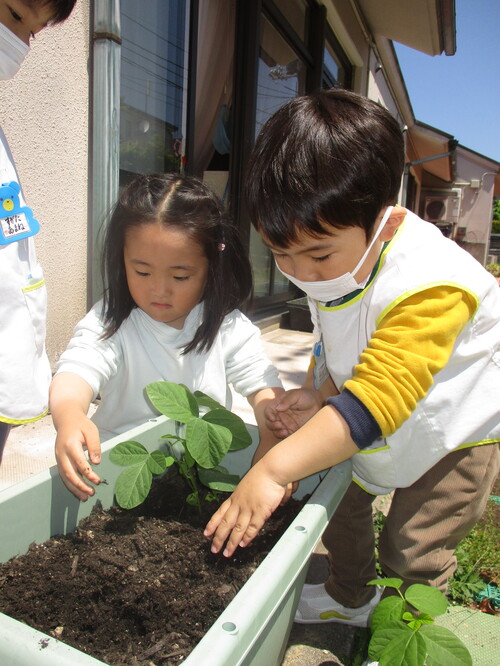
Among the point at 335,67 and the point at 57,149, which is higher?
the point at 335,67

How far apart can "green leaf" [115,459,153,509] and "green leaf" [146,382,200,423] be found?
0.11 meters

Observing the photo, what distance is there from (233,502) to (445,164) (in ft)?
51.3

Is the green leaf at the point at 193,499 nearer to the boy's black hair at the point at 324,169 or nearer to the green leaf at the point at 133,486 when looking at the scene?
the green leaf at the point at 133,486

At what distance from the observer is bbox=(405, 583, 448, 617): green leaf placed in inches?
31.6

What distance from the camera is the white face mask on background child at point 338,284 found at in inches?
37.4

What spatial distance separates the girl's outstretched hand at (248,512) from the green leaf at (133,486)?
5.6 inches

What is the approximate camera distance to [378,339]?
88 centimetres

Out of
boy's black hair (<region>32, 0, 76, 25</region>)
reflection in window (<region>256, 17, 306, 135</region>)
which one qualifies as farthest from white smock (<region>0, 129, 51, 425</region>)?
A: reflection in window (<region>256, 17, 306, 135</region>)

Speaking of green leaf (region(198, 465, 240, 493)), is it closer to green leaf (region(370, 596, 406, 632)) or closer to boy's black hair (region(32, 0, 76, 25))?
green leaf (region(370, 596, 406, 632))

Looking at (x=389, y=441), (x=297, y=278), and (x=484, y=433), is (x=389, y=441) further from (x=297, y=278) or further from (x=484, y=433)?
(x=297, y=278)

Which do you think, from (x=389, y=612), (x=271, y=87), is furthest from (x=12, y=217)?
(x=271, y=87)

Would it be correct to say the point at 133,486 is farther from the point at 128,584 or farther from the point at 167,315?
the point at 167,315

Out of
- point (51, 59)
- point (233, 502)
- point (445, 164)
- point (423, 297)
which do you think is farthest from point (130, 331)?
point (445, 164)

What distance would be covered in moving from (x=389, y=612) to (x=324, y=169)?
717mm
